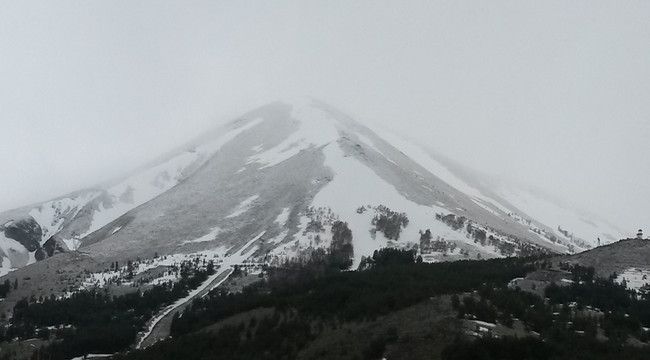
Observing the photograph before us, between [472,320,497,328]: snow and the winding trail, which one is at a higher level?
[472,320,497,328]: snow

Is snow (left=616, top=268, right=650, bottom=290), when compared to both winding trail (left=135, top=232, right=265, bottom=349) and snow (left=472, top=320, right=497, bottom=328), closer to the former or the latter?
snow (left=472, top=320, right=497, bottom=328)

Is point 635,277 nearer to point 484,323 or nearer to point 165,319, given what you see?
point 484,323

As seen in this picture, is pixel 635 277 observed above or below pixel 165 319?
above

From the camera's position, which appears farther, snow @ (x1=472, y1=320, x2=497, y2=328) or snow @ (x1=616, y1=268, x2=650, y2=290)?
snow @ (x1=616, y1=268, x2=650, y2=290)

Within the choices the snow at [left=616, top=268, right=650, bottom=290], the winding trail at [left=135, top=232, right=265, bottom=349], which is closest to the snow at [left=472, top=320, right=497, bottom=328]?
the snow at [left=616, top=268, right=650, bottom=290]

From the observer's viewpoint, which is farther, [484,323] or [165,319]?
[165,319]

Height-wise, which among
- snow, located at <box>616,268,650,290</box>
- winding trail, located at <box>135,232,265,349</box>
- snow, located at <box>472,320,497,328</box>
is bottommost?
winding trail, located at <box>135,232,265,349</box>

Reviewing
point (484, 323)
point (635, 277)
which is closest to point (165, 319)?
point (635, 277)

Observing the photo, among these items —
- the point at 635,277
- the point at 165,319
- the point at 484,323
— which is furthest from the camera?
the point at 165,319

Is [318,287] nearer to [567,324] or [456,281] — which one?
[456,281]

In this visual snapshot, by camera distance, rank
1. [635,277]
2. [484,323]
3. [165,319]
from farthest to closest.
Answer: [165,319], [635,277], [484,323]

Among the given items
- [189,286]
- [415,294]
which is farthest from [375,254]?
[415,294]

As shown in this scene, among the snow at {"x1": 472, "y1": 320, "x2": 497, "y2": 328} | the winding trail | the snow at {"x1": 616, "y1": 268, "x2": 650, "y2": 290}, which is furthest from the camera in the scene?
the winding trail
